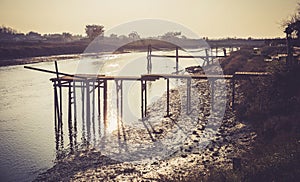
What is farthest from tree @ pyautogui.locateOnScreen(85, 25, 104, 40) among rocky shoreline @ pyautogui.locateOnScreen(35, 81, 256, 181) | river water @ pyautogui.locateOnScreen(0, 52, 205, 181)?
rocky shoreline @ pyautogui.locateOnScreen(35, 81, 256, 181)

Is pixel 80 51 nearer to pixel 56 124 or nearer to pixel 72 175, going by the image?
pixel 56 124

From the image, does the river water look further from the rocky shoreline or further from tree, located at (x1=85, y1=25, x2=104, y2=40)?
tree, located at (x1=85, y1=25, x2=104, y2=40)

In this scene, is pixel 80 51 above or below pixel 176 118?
above

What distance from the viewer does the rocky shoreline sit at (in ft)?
38.1

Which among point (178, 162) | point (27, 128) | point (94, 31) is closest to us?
point (178, 162)

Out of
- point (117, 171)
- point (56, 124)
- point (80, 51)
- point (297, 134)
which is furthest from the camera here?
point (80, 51)

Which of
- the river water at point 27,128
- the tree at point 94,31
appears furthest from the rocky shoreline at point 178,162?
the tree at point 94,31

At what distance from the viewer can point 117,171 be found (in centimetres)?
1223

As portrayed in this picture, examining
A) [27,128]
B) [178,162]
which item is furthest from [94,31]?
[178,162]

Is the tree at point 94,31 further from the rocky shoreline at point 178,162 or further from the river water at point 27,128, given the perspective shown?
the rocky shoreline at point 178,162

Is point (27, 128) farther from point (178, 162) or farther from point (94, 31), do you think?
point (94, 31)

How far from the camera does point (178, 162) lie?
42.1ft

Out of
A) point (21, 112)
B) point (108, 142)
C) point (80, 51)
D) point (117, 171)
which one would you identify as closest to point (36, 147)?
point (108, 142)

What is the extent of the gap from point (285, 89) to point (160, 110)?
29.6ft
